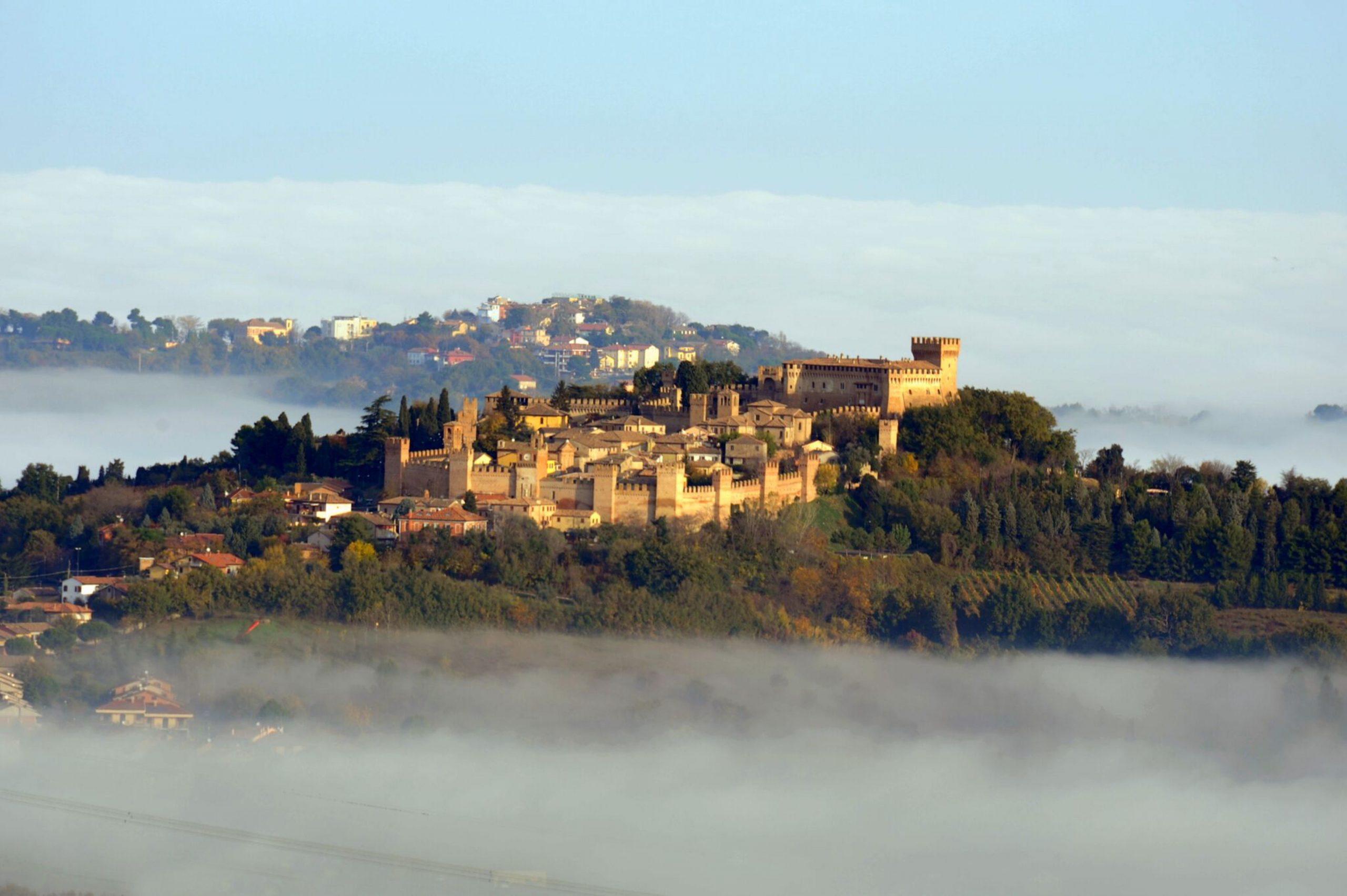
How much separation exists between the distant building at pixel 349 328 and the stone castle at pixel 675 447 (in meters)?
76.3

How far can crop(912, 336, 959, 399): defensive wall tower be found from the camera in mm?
47281

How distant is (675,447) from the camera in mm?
42094

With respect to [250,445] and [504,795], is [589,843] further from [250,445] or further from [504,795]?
[250,445]

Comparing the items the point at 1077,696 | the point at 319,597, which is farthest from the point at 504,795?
the point at 1077,696

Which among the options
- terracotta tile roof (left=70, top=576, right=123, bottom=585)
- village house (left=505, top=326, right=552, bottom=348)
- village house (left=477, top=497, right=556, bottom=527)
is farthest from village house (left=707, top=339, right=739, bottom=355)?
terracotta tile roof (left=70, top=576, right=123, bottom=585)

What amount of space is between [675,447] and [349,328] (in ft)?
277

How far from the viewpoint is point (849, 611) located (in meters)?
40.7

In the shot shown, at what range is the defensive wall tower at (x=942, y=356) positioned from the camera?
47.3 meters

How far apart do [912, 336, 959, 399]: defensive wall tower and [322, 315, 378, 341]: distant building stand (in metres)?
77.7

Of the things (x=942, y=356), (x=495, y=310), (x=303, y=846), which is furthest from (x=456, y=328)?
(x=303, y=846)

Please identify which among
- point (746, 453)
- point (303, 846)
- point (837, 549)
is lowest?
point (303, 846)

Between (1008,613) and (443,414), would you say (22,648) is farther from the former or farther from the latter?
(1008,613)

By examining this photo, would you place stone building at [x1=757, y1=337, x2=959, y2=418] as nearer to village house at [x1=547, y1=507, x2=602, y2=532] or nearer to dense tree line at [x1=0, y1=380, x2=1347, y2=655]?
dense tree line at [x1=0, y1=380, x2=1347, y2=655]

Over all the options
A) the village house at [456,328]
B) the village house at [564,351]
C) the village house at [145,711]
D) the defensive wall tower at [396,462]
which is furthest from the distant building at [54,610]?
the village house at [456,328]
